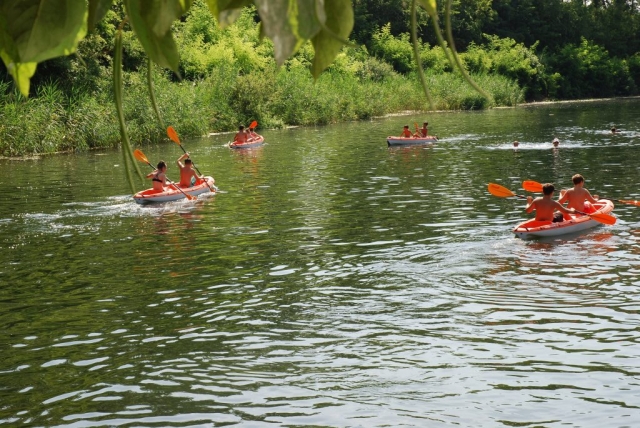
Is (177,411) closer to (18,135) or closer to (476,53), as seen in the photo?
(18,135)

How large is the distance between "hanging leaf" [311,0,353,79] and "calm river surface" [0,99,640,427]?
6.86 metres

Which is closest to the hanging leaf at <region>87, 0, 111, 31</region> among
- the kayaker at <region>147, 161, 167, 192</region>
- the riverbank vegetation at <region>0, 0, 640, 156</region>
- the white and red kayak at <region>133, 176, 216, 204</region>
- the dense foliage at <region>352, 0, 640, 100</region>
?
the riverbank vegetation at <region>0, 0, 640, 156</region>

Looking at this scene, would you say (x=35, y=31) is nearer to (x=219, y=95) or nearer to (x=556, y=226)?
(x=556, y=226)

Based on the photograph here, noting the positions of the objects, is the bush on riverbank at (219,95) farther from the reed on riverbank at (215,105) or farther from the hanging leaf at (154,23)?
the hanging leaf at (154,23)

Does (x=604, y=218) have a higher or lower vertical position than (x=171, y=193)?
lower

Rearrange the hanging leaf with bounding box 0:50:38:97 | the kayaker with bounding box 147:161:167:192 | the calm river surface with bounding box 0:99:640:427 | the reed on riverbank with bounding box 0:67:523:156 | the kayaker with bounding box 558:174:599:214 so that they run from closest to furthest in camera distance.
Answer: the hanging leaf with bounding box 0:50:38:97, the calm river surface with bounding box 0:99:640:427, the kayaker with bounding box 558:174:599:214, the kayaker with bounding box 147:161:167:192, the reed on riverbank with bounding box 0:67:523:156

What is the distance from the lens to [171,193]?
20250mm

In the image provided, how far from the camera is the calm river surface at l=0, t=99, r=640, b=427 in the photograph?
26.3 feet

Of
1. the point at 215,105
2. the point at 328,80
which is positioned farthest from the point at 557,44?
the point at 215,105

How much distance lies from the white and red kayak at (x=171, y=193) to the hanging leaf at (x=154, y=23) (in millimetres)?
19071

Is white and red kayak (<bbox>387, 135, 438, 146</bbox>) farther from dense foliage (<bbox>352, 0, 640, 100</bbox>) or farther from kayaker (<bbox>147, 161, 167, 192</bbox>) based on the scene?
dense foliage (<bbox>352, 0, 640, 100</bbox>)

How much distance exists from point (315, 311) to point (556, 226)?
5.46 meters

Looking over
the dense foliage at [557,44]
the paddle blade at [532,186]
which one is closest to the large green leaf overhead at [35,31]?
the paddle blade at [532,186]

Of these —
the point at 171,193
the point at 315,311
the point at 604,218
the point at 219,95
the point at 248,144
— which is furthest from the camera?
the point at 219,95
